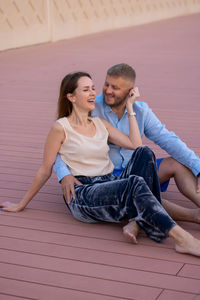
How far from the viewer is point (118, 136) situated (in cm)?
378

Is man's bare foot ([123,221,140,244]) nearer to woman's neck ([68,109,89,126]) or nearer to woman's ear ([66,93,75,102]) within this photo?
woman's neck ([68,109,89,126])

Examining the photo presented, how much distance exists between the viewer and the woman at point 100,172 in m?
3.19

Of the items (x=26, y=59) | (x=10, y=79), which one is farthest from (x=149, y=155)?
(x=26, y=59)

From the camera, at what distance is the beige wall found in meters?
11.6

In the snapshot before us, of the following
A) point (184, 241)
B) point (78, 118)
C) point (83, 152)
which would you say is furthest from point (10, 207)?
point (184, 241)

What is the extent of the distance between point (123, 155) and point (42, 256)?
106 cm

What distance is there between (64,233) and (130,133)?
763 millimetres

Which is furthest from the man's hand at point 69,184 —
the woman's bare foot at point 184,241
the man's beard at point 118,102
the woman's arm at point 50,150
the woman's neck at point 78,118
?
the woman's bare foot at point 184,241

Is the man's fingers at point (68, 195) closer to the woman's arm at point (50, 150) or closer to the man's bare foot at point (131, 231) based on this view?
the woman's arm at point (50, 150)

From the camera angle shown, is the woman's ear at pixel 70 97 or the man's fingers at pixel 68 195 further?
the woman's ear at pixel 70 97

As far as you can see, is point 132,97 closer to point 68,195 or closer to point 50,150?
point 50,150

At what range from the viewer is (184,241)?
10.2 feet

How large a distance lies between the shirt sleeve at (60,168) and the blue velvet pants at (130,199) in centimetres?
10

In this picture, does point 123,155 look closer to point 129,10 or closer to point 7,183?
point 7,183
